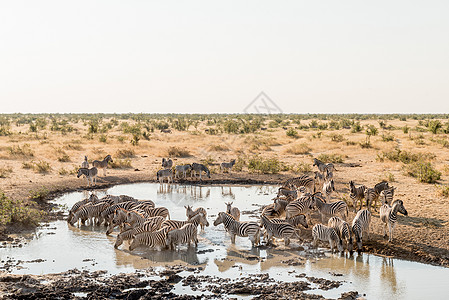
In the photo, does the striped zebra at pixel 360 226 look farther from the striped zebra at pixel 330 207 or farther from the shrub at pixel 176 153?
the shrub at pixel 176 153

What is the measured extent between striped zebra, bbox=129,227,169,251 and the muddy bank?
4.83ft

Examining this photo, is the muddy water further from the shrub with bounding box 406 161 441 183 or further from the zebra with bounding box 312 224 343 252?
the shrub with bounding box 406 161 441 183

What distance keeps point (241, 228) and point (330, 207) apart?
3235mm

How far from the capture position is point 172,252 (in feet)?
38.3

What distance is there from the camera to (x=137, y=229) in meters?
12.1

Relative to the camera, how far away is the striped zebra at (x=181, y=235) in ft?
38.1

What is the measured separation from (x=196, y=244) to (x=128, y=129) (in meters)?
33.3

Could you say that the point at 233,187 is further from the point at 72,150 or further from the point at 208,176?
the point at 72,150

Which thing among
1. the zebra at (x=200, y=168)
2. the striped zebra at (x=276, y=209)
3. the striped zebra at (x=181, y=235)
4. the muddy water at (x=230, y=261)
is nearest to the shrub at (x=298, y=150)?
the zebra at (x=200, y=168)

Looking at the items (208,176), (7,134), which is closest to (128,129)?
(7,134)

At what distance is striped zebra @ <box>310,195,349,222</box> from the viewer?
13.6 metres

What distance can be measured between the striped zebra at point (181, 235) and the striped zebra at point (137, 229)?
3.07 ft

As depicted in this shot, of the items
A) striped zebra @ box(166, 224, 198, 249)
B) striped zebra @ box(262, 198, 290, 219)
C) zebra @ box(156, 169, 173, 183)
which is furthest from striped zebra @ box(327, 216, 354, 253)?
zebra @ box(156, 169, 173, 183)

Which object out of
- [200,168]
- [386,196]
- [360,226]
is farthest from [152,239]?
[200,168]
